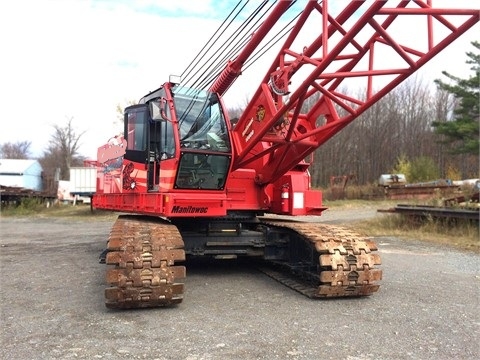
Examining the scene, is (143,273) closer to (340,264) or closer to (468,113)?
(340,264)

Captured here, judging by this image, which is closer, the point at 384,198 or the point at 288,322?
the point at 288,322

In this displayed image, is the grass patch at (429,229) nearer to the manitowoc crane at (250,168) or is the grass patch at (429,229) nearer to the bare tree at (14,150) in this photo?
the manitowoc crane at (250,168)

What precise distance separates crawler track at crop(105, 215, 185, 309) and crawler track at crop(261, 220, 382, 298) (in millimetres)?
1715

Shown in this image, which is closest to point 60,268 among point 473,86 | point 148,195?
point 148,195

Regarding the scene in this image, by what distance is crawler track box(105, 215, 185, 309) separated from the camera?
4988 mm

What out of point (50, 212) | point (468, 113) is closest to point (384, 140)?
point (468, 113)

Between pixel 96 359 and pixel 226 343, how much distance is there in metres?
1.11

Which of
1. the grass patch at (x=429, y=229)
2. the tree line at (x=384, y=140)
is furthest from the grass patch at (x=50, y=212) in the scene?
the tree line at (x=384, y=140)

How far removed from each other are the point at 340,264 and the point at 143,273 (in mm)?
2337

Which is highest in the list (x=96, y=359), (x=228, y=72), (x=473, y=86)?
(x=473, y=86)

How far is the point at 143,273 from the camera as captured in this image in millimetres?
5055

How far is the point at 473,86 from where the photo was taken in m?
30.0

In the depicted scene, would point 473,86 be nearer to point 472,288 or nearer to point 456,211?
point 456,211

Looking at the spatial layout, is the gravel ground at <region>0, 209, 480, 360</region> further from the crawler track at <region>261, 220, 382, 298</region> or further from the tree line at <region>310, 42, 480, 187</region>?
the tree line at <region>310, 42, 480, 187</region>
